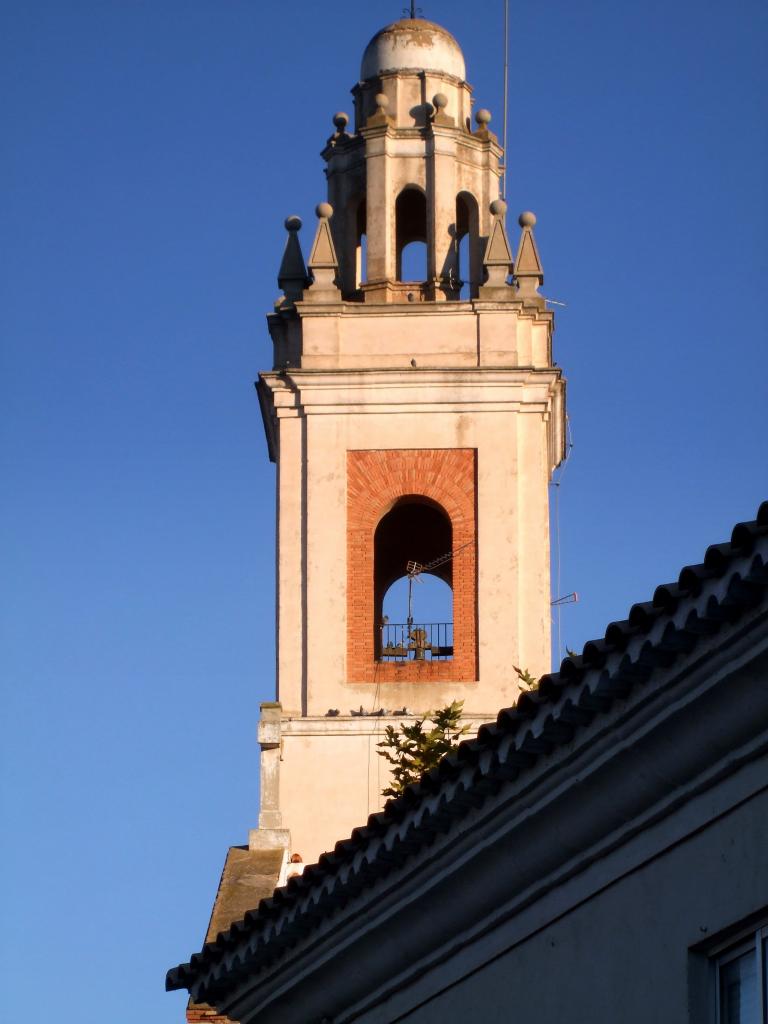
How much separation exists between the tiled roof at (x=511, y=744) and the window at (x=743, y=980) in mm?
1145

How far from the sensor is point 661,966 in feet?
40.0

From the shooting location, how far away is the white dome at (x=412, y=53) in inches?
1550

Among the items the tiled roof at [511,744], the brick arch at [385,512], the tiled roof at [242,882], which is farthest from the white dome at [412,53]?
the tiled roof at [511,744]

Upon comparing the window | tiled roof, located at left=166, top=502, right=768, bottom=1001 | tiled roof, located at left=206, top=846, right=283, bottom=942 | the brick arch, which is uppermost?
the brick arch

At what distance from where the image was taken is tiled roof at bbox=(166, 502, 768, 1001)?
37.6 ft

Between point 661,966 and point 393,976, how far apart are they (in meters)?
2.81

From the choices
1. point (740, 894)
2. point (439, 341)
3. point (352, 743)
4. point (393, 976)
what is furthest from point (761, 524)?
point (439, 341)

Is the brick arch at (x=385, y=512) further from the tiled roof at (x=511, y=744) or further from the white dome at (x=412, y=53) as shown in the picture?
the tiled roof at (x=511, y=744)

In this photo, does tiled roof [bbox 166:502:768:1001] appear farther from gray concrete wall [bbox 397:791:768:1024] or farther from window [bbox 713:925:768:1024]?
window [bbox 713:925:768:1024]

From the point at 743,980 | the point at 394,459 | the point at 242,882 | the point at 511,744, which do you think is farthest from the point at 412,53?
the point at 743,980

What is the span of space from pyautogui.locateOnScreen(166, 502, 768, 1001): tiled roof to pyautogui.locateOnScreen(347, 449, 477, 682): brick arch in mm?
17903

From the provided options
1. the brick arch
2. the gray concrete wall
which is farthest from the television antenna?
the gray concrete wall

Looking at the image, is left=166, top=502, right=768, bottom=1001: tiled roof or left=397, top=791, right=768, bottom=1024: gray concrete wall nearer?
left=166, top=502, right=768, bottom=1001: tiled roof

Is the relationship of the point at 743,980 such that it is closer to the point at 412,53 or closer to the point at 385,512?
the point at 385,512
